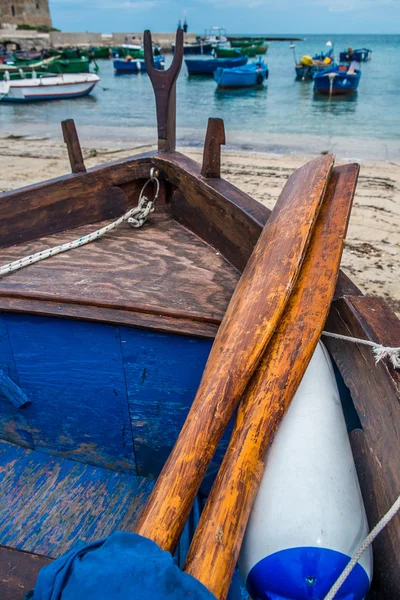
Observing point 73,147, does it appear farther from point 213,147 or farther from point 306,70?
point 306,70

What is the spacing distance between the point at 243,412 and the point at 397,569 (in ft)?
1.68

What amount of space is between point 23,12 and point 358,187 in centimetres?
7743

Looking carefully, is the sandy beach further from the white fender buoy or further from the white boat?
the white boat

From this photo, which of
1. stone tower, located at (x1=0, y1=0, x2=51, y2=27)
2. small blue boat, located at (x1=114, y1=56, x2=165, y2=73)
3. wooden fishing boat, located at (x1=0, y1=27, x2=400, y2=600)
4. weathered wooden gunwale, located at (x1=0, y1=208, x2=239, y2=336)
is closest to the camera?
wooden fishing boat, located at (x1=0, y1=27, x2=400, y2=600)

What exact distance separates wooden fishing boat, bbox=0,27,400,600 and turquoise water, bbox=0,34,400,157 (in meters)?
10.5

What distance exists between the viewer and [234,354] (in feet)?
4.30

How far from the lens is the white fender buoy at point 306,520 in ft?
3.41

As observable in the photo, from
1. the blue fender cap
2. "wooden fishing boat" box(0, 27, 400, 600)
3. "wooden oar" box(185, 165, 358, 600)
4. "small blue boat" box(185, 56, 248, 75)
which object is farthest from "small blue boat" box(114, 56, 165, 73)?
the blue fender cap

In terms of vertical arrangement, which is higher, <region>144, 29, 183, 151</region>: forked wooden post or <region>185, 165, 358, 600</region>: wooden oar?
<region>144, 29, 183, 151</region>: forked wooden post

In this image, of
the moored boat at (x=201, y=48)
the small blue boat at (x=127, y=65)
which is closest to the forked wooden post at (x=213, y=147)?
the small blue boat at (x=127, y=65)

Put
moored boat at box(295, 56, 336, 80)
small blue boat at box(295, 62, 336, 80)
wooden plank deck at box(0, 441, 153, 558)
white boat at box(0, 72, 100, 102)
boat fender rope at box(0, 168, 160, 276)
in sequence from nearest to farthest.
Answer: wooden plank deck at box(0, 441, 153, 558)
boat fender rope at box(0, 168, 160, 276)
white boat at box(0, 72, 100, 102)
moored boat at box(295, 56, 336, 80)
small blue boat at box(295, 62, 336, 80)

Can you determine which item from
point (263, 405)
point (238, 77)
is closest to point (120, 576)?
point (263, 405)

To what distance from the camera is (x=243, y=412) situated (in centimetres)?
125

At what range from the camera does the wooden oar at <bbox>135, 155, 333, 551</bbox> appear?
1.08m
